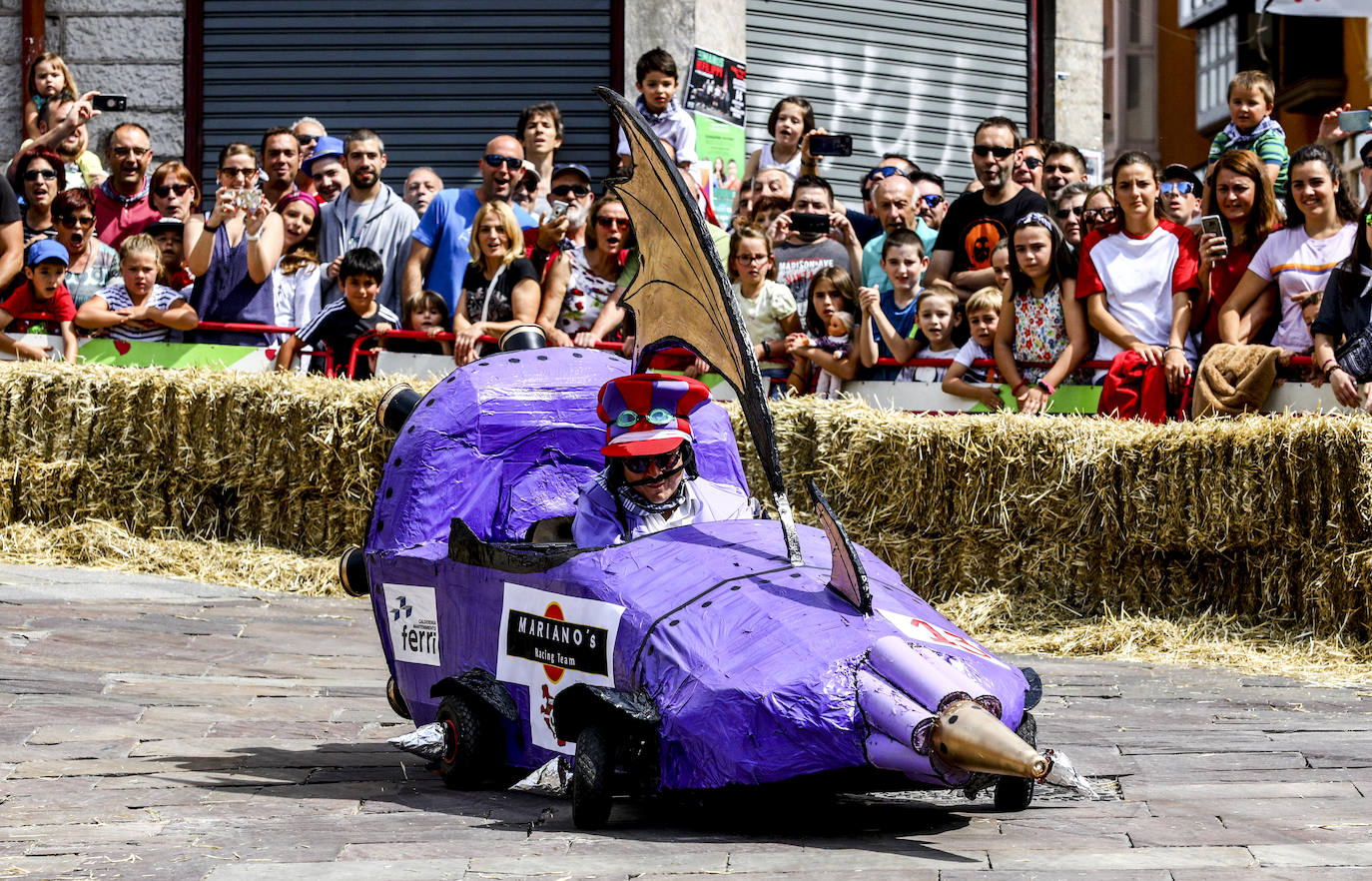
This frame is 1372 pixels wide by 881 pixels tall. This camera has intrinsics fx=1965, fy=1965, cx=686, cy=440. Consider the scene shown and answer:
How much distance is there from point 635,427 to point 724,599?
1.04m

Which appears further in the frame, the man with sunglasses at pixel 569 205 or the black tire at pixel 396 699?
the man with sunglasses at pixel 569 205

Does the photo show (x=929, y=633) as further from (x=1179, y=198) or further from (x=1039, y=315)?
(x=1179, y=198)

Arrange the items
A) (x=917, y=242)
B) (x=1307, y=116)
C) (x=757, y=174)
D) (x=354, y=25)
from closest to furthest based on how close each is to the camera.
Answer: (x=917, y=242) < (x=757, y=174) < (x=354, y=25) < (x=1307, y=116)

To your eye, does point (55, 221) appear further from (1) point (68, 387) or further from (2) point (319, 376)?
(2) point (319, 376)

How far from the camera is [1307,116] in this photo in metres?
31.0

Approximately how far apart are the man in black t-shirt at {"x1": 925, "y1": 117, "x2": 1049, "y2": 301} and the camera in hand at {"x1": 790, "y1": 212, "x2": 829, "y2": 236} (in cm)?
69

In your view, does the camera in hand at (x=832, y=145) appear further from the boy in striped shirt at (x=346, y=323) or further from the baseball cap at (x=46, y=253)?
the baseball cap at (x=46, y=253)

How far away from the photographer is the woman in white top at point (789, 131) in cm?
1358

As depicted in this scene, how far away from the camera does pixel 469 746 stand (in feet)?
21.0

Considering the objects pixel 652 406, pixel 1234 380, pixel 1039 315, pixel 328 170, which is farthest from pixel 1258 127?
pixel 328 170

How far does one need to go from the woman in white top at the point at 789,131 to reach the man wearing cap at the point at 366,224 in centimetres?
247

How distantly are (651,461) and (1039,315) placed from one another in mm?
4505

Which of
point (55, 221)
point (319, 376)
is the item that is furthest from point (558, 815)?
point (55, 221)

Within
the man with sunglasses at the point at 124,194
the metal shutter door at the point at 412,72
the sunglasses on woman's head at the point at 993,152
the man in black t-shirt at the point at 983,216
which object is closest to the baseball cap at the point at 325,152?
the man with sunglasses at the point at 124,194
